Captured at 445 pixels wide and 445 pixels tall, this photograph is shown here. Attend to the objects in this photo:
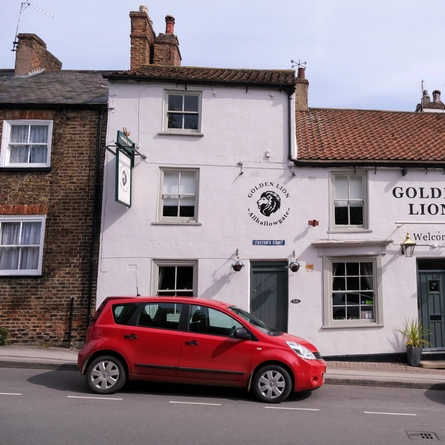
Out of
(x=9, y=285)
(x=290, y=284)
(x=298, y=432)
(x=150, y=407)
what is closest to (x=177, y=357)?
(x=150, y=407)

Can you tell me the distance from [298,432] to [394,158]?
8704mm

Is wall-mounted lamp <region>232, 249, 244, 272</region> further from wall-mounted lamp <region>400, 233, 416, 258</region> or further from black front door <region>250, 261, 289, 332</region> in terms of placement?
wall-mounted lamp <region>400, 233, 416, 258</region>

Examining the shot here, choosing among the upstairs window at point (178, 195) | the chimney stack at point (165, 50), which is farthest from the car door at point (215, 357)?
the chimney stack at point (165, 50)

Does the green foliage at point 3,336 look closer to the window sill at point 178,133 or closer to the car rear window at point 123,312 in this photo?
the car rear window at point 123,312

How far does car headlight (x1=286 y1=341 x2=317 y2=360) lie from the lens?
7.94 m

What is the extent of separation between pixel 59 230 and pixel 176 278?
3.28m

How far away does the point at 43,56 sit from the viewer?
17.1 metres

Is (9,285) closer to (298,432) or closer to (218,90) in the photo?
(218,90)

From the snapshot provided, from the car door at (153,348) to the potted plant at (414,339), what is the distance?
6.63m

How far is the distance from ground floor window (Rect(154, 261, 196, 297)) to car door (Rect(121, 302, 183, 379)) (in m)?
4.30

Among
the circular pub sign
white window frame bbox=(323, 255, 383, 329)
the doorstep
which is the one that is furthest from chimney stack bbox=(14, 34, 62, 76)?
the doorstep

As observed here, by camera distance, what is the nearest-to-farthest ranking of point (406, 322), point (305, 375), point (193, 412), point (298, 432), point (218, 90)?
point (298, 432) → point (193, 412) → point (305, 375) → point (406, 322) → point (218, 90)

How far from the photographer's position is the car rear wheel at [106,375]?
313 inches

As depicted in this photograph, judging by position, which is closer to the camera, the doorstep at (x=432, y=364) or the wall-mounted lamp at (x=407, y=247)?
the doorstep at (x=432, y=364)
